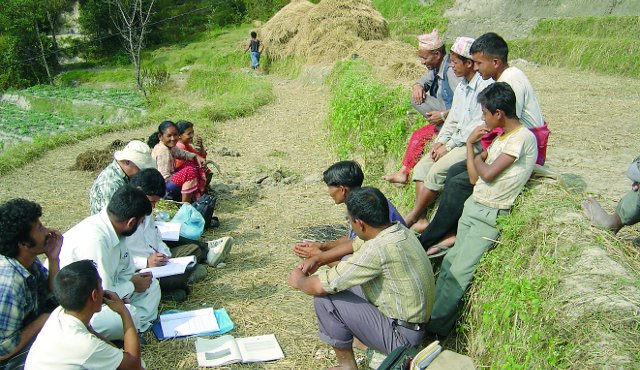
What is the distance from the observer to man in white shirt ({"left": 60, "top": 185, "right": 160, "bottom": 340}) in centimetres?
358

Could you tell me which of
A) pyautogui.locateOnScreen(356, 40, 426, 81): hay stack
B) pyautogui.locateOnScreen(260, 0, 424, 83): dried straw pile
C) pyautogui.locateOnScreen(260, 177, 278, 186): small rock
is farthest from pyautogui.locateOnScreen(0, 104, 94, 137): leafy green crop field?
pyautogui.locateOnScreen(260, 177, 278, 186): small rock

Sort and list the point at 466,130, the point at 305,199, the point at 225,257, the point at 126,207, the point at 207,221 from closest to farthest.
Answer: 1. the point at 126,207
2. the point at 466,130
3. the point at 225,257
4. the point at 207,221
5. the point at 305,199

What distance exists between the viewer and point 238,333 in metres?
4.18

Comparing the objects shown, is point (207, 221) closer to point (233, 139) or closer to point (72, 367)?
point (72, 367)

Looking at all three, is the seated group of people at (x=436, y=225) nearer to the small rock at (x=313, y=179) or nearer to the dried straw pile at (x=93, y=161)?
the small rock at (x=313, y=179)

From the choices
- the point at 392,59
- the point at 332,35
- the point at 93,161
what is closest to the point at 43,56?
the point at 332,35

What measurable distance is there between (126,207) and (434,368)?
87.0 inches

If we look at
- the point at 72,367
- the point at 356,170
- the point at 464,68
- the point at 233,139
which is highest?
the point at 464,68

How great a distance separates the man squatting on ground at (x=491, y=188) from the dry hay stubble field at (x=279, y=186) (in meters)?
0.54

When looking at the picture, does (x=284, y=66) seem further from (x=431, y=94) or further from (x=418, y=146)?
(x=418, y=146)

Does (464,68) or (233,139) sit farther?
(233,139)

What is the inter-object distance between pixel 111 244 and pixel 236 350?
1147 mm

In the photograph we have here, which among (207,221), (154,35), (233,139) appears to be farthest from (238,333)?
(154,35)

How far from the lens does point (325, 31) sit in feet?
59.0
